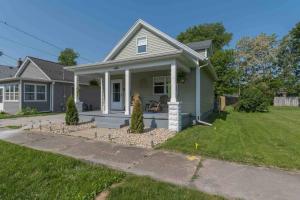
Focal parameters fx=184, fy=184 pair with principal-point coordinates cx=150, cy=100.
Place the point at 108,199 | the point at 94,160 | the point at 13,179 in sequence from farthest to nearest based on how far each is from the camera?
the point at 94,160 → the point at 13,179 → the point at 108,199

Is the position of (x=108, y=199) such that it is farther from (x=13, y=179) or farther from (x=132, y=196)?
(x=13, y=179)

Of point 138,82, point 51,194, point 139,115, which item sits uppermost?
point 138,82

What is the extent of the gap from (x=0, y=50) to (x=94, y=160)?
101 ft

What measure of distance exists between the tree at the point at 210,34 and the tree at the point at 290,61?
367 inches

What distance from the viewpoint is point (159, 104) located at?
10484 mm

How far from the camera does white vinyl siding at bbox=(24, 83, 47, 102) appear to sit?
52.5 feet

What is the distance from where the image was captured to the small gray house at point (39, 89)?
15977 millimetres

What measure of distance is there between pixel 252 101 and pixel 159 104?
11.7 meters

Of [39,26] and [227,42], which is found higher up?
[227,42]

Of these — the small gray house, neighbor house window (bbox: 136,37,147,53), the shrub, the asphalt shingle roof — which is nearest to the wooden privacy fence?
neighbor house window (bbox: 136,37,147,53)

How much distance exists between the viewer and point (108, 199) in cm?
274

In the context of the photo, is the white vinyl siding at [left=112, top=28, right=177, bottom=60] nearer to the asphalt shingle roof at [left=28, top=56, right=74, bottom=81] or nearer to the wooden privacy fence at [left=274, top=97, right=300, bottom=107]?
the asphalt shingle roof at [left=28, top=56, right=74, bottom=81]

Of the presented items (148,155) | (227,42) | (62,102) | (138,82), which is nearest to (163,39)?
(138,82)

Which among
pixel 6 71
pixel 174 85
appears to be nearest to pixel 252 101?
pixel 174 85
